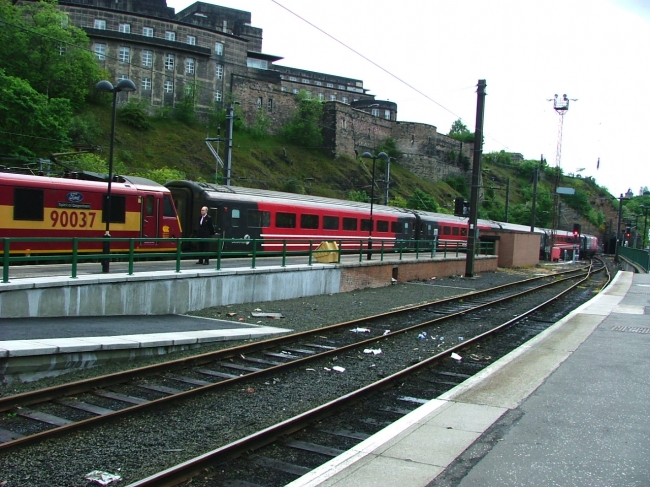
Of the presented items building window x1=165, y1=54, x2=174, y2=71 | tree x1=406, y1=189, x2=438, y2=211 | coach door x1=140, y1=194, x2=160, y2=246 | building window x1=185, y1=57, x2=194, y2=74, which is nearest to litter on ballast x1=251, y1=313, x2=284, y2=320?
coach door x1=140, y1=194, x2=160, y2=246

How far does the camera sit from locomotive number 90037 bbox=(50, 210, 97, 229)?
18.3 m

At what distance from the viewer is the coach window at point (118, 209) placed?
65.2 feet

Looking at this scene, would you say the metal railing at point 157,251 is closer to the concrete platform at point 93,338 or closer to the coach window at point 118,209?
the coach window at point 118,209

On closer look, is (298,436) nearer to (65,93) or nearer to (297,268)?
(297,268)

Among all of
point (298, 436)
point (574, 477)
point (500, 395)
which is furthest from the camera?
point (500, 395)

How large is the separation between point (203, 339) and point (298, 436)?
5.19 metres

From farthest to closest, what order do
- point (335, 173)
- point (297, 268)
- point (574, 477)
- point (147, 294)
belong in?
1. point (335, 173)
2. point (297, 268)
3. point (147, 294)
4. point (574, 477)

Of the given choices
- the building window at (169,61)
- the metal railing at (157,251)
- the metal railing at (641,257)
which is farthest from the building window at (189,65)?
the metal railing at (641,257)

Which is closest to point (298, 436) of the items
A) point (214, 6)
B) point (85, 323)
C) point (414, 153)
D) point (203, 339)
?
point (203, 339)

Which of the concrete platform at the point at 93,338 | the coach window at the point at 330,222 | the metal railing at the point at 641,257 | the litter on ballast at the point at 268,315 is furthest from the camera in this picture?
the metal railing at the point at 641,257

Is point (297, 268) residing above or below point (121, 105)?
below

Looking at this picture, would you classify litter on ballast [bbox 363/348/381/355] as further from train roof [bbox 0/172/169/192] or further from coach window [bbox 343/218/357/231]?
coach window [bbox 343/218/357/231]

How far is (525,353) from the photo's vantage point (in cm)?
1115

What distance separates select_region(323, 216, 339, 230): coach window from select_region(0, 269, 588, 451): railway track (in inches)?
579
